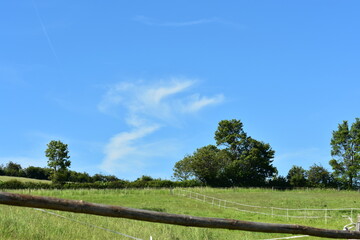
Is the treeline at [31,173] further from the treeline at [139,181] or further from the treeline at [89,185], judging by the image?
the treeline at [89,185]

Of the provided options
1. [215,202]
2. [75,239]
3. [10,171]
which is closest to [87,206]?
[75,239]

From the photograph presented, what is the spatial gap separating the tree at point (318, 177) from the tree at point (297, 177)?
1.13 metres

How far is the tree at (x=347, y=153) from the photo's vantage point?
6475 cm

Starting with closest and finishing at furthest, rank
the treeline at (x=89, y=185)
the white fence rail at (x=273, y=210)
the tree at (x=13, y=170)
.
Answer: the white fence rail at (x=273, y=210) → the treeline at (x=89, y=185) → the tree at (x=13, y=170)

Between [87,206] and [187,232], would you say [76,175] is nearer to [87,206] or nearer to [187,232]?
[187,232]

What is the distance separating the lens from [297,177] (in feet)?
227

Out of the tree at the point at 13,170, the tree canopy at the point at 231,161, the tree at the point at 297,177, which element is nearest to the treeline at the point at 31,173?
the tree at the point at 13,170

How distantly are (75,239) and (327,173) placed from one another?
69396mm

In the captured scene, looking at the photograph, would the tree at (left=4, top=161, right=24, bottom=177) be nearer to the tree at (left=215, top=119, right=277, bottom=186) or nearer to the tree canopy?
the tree canopy

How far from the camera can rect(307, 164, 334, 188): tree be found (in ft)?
229

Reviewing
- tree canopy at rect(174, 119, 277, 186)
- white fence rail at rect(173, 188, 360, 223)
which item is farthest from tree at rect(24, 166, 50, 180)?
white fence rail at rect(173, 188, 360, 223)

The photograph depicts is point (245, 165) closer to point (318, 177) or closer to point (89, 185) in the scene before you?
point (318, 177)

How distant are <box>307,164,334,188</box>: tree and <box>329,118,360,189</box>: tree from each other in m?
3.79

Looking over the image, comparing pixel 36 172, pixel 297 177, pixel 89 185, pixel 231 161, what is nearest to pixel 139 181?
pixel 89 185
